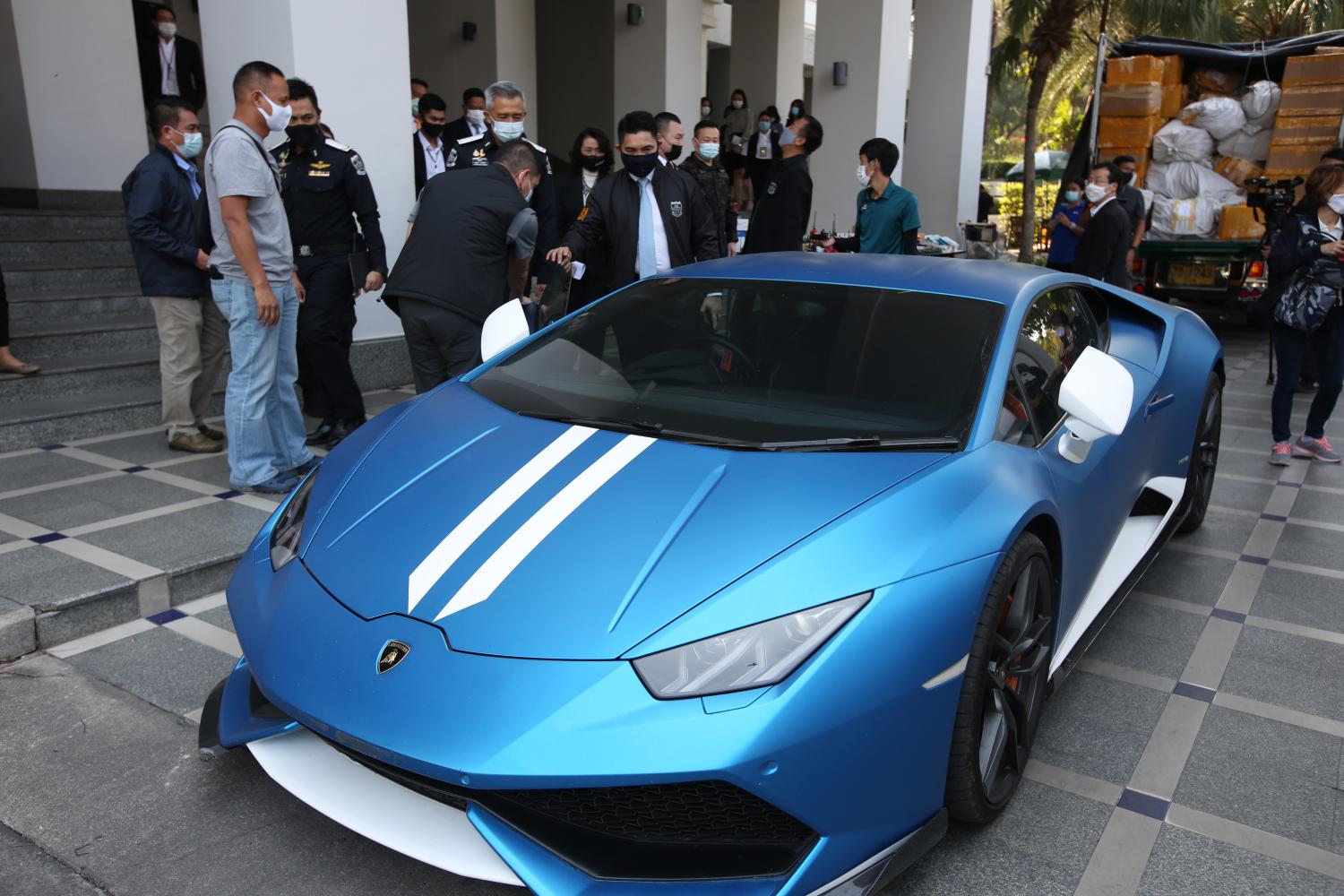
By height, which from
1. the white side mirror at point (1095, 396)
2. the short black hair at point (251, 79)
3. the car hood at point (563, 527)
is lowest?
the car hood at point (563, 527)

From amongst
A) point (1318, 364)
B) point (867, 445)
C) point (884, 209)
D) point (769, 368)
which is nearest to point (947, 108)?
point (884, 209)

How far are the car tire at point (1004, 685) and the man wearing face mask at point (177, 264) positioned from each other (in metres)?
4.29

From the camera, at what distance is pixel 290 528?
2516 mm

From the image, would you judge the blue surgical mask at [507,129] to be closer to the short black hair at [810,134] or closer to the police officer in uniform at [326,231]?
the police officer in uniform at [326,231]

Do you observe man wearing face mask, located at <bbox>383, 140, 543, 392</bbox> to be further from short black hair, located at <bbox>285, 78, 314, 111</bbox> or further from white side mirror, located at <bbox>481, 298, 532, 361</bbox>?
short black hair, located at <bbox>285, 78, 314, 111</bbox>

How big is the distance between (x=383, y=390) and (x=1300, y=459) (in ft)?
18.8

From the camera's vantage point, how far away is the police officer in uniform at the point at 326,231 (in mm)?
5035

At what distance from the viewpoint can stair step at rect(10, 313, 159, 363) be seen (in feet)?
19.7

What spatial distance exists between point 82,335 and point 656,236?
372 centimetres

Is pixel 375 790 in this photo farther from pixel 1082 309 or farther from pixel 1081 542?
pixel 1082 309

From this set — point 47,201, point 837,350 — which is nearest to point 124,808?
point 837,350

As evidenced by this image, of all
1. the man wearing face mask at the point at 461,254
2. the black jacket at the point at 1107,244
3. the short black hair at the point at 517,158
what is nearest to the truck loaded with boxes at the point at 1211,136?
the black jacket at the point at 1107,244

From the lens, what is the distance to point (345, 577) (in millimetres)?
2193

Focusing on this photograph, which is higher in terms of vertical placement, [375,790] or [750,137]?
[750,137]
